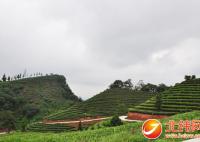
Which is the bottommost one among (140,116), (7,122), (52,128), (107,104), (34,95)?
(52,128)

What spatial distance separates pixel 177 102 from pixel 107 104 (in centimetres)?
2830

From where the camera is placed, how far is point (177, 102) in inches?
2576

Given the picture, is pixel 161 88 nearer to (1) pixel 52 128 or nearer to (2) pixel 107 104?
(2) pixel 107 104

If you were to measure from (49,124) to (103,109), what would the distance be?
14089 mm

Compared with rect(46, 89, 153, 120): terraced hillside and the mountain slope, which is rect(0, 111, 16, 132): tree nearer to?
rect(46, 89, 153, 120): terraced hillside

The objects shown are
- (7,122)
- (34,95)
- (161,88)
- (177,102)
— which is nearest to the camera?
(177,102)

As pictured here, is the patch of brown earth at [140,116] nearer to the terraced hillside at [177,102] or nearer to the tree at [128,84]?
the terraced hillside at [177,102]

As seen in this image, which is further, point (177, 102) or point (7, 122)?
point (7, 122)

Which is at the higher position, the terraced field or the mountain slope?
the mountain slope

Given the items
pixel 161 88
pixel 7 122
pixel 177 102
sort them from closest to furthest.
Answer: pixel 177 102 < pixel 7 122 < pixel 161 88

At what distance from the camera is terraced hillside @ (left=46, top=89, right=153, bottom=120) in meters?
83.8

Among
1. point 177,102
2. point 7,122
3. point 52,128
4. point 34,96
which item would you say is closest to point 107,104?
point 52,128

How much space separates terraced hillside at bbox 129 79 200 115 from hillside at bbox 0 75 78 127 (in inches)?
2021

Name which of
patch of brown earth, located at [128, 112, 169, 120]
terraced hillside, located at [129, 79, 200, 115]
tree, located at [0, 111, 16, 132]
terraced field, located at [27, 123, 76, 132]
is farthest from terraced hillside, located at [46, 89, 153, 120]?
patch of brown earth, located at [128, 112, 169, 120]
